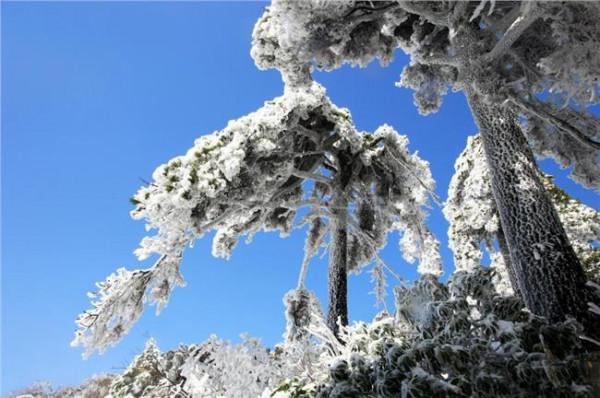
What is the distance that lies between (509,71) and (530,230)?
3.77 metres

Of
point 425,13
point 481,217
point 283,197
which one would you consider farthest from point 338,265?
point 425,13

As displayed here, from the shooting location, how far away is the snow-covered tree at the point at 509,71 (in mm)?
5676

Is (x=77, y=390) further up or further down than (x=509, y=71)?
further down

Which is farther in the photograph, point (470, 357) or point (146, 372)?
point (146, 372)

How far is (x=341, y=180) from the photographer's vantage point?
11.8 meters

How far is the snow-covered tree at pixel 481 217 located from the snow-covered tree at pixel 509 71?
464 centimetres

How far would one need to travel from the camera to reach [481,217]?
13219mm

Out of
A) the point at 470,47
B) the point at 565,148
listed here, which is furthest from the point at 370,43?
the point at 565,148

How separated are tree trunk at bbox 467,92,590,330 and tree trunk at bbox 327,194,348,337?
4.98m

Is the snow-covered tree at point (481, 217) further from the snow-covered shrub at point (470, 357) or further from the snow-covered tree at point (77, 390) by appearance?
the snow-covered tree at point (77, 390)

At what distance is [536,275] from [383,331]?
2.34m

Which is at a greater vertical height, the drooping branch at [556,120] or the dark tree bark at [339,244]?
the dark tree bark at [339,244]

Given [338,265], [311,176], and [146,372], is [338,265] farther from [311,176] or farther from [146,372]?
[146,372]

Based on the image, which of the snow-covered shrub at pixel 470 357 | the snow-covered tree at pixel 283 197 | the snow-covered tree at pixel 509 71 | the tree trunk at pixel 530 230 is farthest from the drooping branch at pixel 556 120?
the snow-covered tree at pixel 283 197
